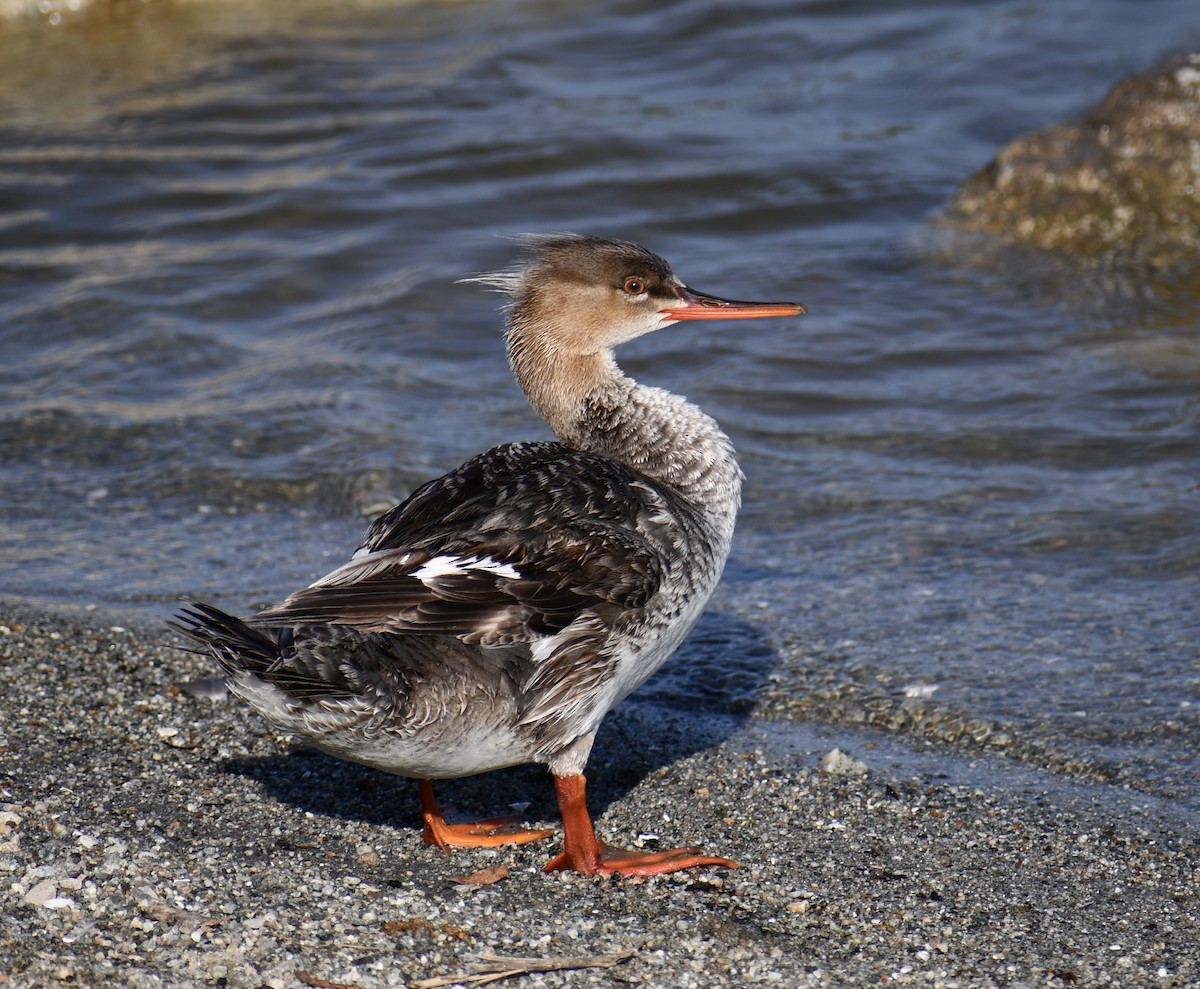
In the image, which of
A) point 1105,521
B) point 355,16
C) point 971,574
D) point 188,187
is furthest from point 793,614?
point 355,16

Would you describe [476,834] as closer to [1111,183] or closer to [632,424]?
[632,424]

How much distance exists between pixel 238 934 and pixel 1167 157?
8.77 m

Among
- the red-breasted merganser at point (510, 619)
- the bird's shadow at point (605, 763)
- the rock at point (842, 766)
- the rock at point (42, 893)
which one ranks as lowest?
the rock at point (842, 766)

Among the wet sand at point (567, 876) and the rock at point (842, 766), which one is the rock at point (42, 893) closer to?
the wet sand at point (567, 876)

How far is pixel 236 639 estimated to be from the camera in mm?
3652

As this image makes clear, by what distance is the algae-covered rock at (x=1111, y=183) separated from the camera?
9.77m

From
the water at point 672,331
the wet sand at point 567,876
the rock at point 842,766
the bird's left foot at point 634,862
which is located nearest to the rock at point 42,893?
the wet sand at point 567,876

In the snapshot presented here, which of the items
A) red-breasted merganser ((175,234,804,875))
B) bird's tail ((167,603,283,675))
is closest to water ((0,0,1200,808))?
red-breasted merganser ((175,234,804,875))

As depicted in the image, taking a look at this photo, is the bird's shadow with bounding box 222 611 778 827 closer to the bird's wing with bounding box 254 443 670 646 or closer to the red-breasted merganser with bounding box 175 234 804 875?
the red-breasted merganser with bounding box 175 234 804 875

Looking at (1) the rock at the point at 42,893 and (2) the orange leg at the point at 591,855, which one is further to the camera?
(2) the orange leg at the point at 591,855

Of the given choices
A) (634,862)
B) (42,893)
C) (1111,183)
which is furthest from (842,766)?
(1111,183)

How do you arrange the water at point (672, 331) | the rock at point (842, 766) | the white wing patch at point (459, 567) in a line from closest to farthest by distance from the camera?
the white wing patch at point (459, 567)
the rock at point (842, 766)
the water at point (672, 331)

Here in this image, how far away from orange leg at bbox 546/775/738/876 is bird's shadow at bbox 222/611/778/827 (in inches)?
14.9

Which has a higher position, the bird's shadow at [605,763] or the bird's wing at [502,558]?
the bird's wing at [502,558]
